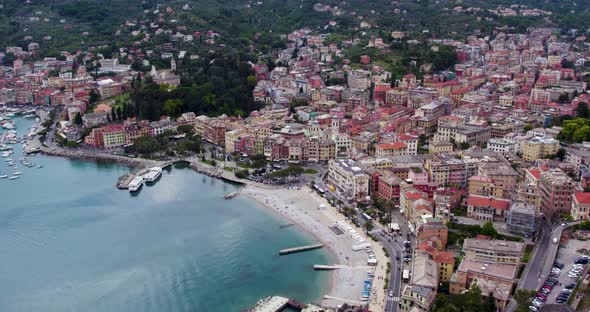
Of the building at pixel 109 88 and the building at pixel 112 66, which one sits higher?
the building at pixel 112 66

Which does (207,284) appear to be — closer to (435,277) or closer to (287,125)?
(435,277)

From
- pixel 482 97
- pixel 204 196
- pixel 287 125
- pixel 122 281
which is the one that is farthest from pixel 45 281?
pixel 482 97

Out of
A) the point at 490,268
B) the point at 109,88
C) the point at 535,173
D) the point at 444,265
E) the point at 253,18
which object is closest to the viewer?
the point at 490,268

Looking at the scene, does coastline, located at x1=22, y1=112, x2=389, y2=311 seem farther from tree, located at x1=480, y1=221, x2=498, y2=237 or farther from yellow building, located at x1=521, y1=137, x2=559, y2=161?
yellow building, located at x1=521, y1=137, x2=559, y2=161

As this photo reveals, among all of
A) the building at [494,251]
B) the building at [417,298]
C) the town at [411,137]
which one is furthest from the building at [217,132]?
the building at [417,298]

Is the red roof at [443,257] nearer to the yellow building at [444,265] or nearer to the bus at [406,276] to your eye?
the yellow building at [444,265]

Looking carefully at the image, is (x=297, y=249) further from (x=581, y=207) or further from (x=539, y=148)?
(x=539, y=148)

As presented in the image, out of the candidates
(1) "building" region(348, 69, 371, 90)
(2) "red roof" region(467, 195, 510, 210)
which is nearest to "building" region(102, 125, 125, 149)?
(1) "building" region(348, 69, 371, 90)

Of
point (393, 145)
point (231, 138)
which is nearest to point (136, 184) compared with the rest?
point (231, 138)
